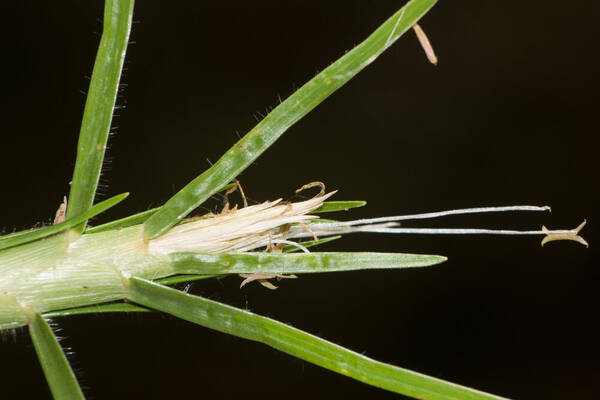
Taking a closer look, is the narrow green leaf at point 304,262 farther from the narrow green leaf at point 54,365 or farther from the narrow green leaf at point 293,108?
the narrow green leaf at point 54,365

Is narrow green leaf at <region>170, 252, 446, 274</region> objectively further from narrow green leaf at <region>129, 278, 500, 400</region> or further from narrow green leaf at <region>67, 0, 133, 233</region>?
narrow green leaf at <region>67, 0, 133, 233</region>

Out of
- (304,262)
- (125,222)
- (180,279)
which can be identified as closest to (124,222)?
(125,222)

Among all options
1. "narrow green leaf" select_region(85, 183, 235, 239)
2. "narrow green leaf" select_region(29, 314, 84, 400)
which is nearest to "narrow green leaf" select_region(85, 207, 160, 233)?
"narrow green leaf" select_region(85, 183, 235, 239)

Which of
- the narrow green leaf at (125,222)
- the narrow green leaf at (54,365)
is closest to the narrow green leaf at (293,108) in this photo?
the narrow green leaf at (125,222)

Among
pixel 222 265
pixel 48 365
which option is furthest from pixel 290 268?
pixel 48 365

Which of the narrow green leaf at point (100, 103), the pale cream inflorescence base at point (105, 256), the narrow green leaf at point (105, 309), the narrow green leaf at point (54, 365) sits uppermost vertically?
the narrow green leaf at point (100, 103)
